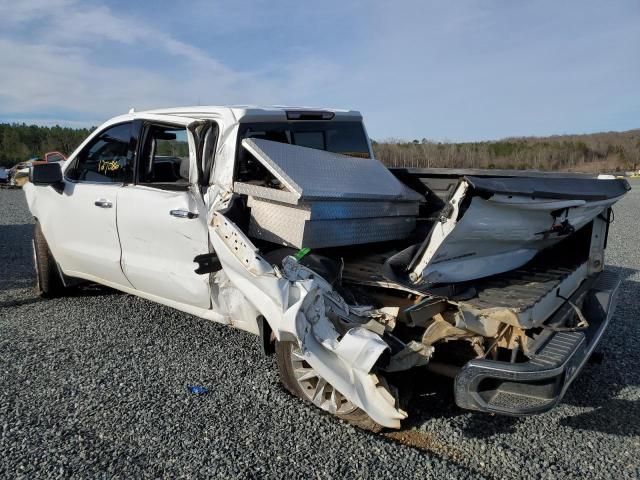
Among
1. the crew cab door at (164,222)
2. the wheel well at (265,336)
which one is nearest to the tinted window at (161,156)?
the crew cab door at (164,222)

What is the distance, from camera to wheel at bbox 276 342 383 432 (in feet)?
10.00

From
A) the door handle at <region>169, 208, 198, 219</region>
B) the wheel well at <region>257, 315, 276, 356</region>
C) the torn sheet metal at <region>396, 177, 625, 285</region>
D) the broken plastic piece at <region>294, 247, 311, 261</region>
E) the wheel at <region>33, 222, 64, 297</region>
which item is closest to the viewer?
the torn sheet metal at <region>396, 177, 625, 285</region>

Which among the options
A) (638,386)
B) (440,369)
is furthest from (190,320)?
(638,386)

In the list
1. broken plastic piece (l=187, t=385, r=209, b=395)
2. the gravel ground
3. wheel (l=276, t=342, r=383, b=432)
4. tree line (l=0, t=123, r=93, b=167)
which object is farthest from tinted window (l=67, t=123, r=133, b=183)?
tree line (l=0, t=123, r=93, b=167)

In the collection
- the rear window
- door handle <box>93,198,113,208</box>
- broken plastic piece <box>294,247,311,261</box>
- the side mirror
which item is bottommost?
broken plastic piece <box>294,247,311,261</box>

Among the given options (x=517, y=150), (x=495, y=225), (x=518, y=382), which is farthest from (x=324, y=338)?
(x=517, y=150)

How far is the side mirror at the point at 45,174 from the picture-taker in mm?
4828

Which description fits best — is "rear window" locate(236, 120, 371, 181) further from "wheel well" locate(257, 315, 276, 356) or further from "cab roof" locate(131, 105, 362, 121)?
"wheel well" locate(257, 315, 276, 356)

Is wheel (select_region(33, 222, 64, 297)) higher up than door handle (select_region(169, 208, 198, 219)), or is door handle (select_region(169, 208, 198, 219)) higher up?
door handle (select_region(169, 208, 198, 219))

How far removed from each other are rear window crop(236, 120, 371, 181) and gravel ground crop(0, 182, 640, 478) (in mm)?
1478

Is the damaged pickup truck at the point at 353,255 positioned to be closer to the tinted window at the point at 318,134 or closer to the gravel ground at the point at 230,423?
the tinted window at the point at 318,134

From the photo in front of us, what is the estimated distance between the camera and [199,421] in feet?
10.3

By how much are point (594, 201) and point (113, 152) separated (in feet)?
12.8

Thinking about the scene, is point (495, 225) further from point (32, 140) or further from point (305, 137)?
point (32, 140)
